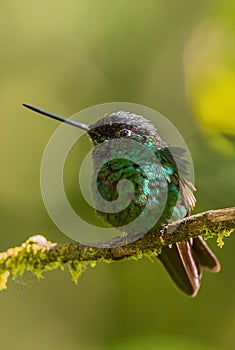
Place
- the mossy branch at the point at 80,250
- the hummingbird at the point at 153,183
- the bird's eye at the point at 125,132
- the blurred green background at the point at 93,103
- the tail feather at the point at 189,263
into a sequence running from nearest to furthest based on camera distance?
1. the mossy branch at the point at 80,250
2. the hummingbird at the point at 153,183
3. the bird's eye at the point at 125,132
4. the tail feather at the point at 189,263
5. the blurred green background at the point at 93,103

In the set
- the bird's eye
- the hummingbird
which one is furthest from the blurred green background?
the bird's eye

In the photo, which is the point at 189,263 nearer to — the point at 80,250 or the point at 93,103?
the point at 80,250

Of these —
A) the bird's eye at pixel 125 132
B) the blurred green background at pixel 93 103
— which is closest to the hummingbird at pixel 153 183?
the bird's eye at pixel 125 132

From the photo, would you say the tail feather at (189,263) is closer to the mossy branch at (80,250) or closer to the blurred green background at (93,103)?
the blurred green background at (93,103)

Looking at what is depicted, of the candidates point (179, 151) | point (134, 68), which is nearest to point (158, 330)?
point (179, 151)

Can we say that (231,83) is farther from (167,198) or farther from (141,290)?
(141,290)

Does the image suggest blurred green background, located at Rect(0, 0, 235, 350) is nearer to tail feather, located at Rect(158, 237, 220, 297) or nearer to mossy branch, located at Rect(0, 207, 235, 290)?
tail feather, located at Rect(158, 237, 220, 297)
